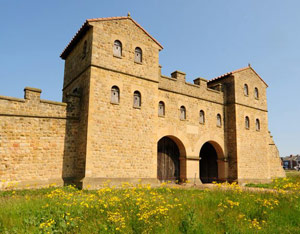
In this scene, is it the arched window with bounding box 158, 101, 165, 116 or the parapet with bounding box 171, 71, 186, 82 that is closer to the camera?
the arched window with bounding box 158, 101, 165, 116

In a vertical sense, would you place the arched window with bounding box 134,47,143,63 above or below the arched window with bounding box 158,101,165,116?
above

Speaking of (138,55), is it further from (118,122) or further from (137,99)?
(118,122)

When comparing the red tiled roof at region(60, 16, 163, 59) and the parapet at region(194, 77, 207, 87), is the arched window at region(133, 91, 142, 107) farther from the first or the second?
the parapet at region(194, 77, 207, 87)

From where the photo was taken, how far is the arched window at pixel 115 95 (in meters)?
13.4

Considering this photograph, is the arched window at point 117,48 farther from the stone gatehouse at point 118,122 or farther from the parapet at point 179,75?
the parapet at point 179,75

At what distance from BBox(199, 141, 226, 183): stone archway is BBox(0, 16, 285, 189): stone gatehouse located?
98 mm

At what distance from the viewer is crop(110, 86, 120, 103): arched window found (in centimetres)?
1343

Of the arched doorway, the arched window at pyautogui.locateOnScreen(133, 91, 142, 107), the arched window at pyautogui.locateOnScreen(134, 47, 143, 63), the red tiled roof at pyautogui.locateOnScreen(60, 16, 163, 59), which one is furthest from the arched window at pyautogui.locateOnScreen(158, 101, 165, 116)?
the arched doorway

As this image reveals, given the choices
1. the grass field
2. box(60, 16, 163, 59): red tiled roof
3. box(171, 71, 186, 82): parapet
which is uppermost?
box(60, 16, 163, 59): red tiled roof

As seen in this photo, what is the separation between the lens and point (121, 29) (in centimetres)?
1417

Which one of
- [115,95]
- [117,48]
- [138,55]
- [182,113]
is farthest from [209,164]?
[117,48]

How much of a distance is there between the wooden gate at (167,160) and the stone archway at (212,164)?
137 inches

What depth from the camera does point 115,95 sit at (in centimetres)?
1358

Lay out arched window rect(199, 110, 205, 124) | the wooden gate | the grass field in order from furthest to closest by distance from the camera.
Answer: arched window rect(199, 110, 205, 124) → the wooden gate → the grass field
